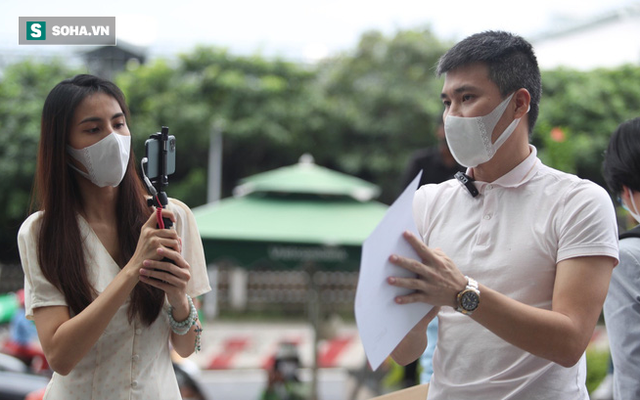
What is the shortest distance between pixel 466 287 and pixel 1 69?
629 inches

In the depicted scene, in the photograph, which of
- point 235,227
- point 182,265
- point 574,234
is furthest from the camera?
point 235,227

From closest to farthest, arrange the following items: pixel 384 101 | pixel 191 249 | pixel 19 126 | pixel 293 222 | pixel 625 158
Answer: pixel 191 249 < pixel 625 158 < pixel 293 222 < pixel 19 126 < pixel 384 101

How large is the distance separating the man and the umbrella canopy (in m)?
3.38

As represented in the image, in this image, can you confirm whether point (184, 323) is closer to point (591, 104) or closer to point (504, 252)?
point (504, 252)

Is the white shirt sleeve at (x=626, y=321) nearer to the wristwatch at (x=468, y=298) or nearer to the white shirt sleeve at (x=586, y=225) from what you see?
the white shirt sleeve at (x=586, y=225)

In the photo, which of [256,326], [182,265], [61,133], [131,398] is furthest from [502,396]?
[256,326]

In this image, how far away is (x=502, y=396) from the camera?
1.50 m

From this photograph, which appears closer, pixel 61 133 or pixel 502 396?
pixel 502 396

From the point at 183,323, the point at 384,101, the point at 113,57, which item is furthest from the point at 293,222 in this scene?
the point at 113,57

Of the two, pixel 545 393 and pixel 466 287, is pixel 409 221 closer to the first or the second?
pixel 466 287

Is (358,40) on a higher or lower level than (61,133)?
higher

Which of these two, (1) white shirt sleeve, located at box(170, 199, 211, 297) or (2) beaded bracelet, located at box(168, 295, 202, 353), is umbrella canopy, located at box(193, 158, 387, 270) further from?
(2) beaded bracelet, located at box(168, 295, 202, 353)

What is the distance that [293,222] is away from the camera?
5.32 m

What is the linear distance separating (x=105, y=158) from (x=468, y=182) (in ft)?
3.32
